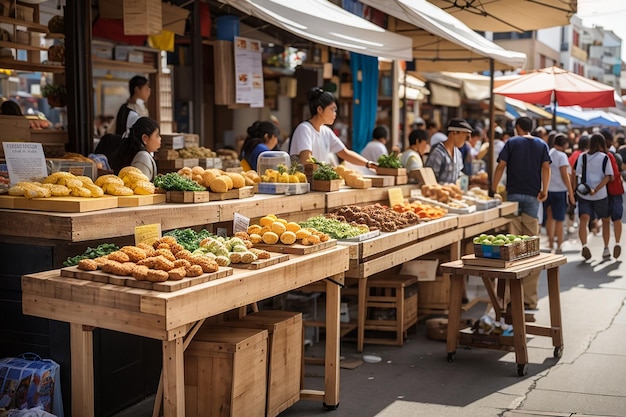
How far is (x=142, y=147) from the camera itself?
7.03 meters

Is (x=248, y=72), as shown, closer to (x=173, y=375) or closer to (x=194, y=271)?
(x=194, y=271)

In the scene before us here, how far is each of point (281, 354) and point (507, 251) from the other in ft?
7.50

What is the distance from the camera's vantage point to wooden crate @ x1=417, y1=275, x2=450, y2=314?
856 centimetres

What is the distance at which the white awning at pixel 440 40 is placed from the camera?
8477 mm

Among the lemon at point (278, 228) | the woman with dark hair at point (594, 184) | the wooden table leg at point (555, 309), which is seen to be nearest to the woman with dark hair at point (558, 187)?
the woman with dark hair at point (594, 184)

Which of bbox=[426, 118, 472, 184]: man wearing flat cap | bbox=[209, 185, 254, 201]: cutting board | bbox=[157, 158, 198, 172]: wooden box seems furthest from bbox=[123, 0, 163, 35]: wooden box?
bbox=[426, 118, 472, 184]: man wearing flat cap

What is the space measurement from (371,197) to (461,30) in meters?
2.62

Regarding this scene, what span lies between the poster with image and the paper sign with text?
5.08 meters

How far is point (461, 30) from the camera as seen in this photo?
31.0 ft

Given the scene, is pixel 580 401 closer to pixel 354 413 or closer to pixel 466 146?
pixel 354 413

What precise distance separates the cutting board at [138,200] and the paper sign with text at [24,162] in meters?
0.71

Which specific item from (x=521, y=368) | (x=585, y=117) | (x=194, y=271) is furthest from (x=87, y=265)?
(x=585, y=117)

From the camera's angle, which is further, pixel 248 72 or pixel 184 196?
pixel 248 72

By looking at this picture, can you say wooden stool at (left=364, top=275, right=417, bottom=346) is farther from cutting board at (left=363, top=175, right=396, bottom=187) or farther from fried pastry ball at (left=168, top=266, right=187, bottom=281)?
fried pastry ball at (left=168, top=266, right=187, bottom=281)
